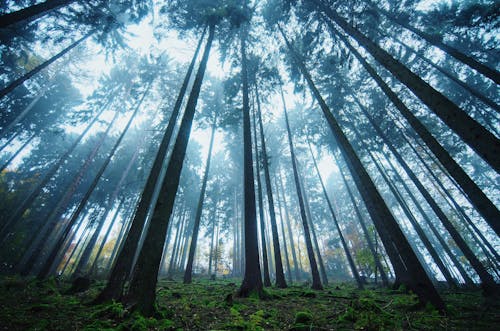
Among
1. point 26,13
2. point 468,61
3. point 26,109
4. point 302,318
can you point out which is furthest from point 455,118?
point 26,109

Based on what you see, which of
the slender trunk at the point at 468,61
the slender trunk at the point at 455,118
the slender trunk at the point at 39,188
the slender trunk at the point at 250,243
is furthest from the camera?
the slender trunk at the point at 39,188

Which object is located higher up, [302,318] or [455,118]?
[455,118]

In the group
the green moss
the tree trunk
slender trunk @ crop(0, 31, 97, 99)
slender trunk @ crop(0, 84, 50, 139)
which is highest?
slender trunk @ crop(0, 84, 50, 139)

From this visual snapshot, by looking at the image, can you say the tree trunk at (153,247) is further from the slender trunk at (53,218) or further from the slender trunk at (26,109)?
the slender trunk at (26,109)

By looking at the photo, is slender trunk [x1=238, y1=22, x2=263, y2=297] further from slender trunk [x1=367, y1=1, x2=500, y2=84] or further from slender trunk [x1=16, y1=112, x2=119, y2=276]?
slender trunk [x1=16, y1=112, x2=119, y2=276]

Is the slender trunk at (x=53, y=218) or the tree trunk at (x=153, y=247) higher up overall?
the slender trunk at (x=53, y=218)

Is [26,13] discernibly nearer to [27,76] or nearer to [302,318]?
[27,76]

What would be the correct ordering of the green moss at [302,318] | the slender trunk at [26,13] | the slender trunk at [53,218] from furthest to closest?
1. the slender trunk at [53,218]
2. the slender trunk at [26,13]
3. the green moss at [302,318]

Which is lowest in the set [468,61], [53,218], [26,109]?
[53,218]

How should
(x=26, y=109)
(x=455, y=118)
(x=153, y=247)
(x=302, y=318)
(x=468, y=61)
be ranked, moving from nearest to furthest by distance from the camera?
1. (x=302, y=318)
2. (x=455, y=118)
3. (x=153, y=247)
4. (x=468, y=61)
5. (x=26, y=109)

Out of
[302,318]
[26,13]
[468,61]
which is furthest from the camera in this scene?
[468,61]

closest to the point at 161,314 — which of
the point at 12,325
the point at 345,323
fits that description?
the point at 12,325

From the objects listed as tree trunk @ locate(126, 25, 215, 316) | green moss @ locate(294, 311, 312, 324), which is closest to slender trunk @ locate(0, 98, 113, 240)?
tree trunk @ locate(126, 25, 215, 316)

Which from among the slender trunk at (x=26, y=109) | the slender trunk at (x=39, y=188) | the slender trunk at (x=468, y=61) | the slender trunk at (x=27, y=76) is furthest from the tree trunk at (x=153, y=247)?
the slender trunk at (x=26, y=109)
